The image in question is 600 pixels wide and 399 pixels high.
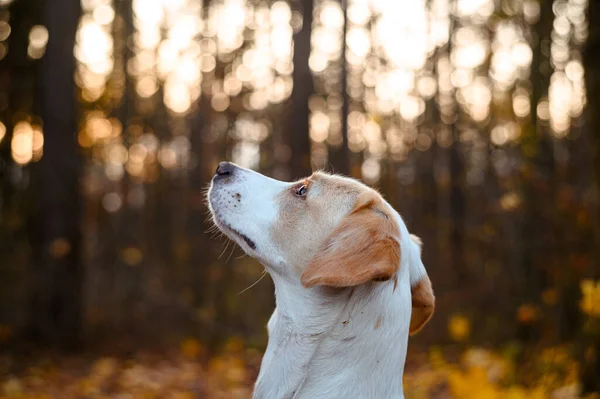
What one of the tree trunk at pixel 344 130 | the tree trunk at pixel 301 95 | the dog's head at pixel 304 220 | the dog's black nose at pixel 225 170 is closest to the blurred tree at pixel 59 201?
the tree trunk at pixel 301 95

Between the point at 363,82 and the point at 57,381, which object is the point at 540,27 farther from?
the point at 363,82

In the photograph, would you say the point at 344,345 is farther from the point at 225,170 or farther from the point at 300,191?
the point at 225,170

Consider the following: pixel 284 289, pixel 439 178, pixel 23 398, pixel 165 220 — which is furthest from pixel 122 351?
pixel 439 178

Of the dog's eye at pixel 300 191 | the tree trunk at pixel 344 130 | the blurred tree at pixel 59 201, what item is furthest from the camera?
the blurred tree at pixel 59 201

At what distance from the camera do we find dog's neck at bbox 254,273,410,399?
300 centimetres

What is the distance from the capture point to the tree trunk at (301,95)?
8.01 metres

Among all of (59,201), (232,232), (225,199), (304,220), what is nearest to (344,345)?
(304,220)

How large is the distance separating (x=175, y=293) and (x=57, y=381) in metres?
3.79

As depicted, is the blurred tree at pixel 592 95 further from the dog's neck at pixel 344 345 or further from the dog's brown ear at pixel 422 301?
the dog's neck at pixel 344 345

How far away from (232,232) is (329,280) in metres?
0.88

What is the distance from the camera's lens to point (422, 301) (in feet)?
11.1

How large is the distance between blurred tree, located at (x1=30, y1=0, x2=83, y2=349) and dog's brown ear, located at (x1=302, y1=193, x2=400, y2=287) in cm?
663

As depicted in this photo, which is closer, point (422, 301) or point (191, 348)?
point (422, 301)

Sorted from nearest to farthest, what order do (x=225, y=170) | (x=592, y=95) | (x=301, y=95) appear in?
(x=225, y=170)
(x=592, y=95)
(x=301, y=95)
